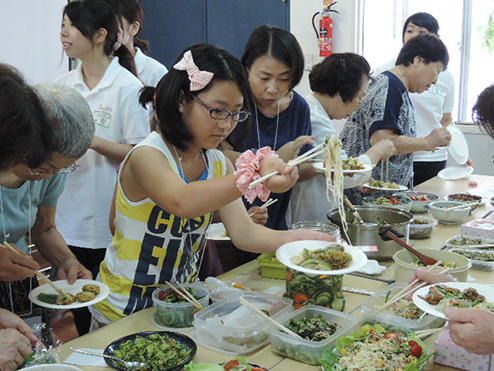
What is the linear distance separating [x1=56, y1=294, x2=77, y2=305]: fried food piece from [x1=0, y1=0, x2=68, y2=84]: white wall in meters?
2.38

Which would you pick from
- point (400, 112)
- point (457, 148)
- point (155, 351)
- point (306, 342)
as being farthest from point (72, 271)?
point (457, 148)

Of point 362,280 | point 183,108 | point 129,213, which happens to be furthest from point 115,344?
point 362,280

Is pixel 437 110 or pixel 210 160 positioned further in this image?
pixel 437 110

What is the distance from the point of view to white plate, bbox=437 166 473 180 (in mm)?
4133

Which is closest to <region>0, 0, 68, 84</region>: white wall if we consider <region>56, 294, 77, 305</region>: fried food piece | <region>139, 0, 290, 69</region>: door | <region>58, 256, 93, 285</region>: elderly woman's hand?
<region>139, 0, 290, 69</region>: door

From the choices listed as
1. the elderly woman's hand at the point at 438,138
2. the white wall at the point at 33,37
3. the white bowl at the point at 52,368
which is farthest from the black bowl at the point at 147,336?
the white wall at the point at 33,37

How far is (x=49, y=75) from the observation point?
4043 millimetres

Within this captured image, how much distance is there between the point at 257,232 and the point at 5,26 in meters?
2.73

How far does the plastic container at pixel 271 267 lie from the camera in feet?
6.72

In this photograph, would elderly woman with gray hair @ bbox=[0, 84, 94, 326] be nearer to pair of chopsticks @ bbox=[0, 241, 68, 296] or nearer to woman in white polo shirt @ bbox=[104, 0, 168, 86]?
pair of chopsticks @ bbox=[0, 241, 68, 296]

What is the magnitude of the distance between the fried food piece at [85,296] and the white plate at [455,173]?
3.22 m

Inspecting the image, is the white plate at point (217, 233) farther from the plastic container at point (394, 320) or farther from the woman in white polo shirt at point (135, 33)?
the woman in white polo shirt at point (135, 33)

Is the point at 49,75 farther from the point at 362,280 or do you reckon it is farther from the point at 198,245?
the point at 362,280

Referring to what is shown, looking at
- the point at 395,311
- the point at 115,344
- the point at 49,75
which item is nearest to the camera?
the point at 115,344
